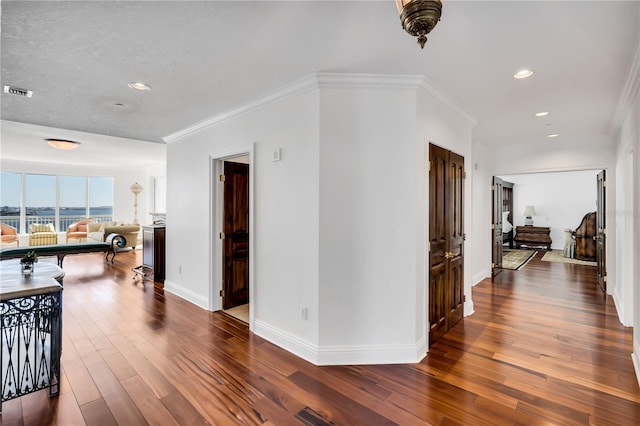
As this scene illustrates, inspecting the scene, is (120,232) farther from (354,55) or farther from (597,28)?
(597,28)

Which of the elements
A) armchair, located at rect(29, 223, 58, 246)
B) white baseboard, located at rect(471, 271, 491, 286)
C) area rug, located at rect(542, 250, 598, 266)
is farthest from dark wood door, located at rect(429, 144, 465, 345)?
armchair, located at rect(29, 223, 58, 246)

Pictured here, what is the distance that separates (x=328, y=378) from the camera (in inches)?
98.7

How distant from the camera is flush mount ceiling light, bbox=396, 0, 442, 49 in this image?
3.71 ft

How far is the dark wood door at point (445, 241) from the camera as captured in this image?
310cm

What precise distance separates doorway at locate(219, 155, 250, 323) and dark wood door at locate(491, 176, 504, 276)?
486cm

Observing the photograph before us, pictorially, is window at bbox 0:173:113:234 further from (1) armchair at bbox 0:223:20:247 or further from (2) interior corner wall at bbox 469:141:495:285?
(2) interior corner wall at bbox 469:141:495:285

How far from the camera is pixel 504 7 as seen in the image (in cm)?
179

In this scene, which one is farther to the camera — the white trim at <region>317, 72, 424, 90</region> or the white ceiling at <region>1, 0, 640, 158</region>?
the white trim at <region>317, 72, 424, 90</region>

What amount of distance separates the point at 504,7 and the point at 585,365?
10.0 ft

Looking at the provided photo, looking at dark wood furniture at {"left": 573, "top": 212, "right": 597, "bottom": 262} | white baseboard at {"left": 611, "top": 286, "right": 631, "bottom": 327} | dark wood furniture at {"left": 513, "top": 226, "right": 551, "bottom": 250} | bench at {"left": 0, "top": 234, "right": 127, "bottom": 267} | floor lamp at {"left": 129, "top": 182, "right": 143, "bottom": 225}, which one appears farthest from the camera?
floor lamp at {"left": 129, "top": 182, "right": 143, "bottom": 225}

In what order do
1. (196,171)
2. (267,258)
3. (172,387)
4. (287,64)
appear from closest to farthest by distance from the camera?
(172,387)
(287,64)
(267,258)
(196,171)

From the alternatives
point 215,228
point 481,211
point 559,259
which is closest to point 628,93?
point 481,211

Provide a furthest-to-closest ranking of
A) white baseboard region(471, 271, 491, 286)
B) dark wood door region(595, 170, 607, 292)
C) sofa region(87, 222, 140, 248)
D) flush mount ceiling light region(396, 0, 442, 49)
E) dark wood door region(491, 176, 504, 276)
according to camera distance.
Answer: sofa region(87, 222, 140, 248)
dark wood door region(491, 176, 504, 276)
white baseboard region(471, 271, 491, 286)
dark wood door region(595, 170, 607, 292)
flush mount ceiling light region(396, 0, 442, 49)

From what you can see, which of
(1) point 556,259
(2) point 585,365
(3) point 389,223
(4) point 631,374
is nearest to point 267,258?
(3) point 389,223
